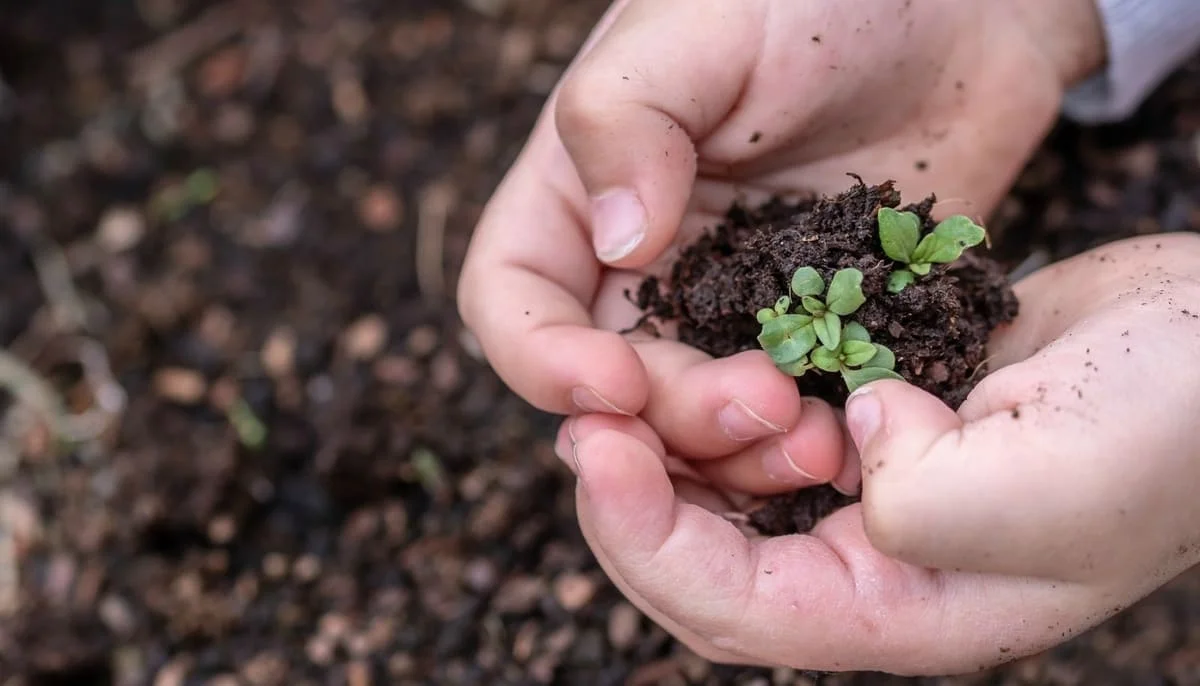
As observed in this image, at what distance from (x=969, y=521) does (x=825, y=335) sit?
331mm

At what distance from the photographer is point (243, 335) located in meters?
2.72

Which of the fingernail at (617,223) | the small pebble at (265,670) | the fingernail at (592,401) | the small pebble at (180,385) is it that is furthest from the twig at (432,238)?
the fingernail at (592,401)

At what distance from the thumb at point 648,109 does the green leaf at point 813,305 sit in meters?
0.26

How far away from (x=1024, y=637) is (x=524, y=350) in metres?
0.85

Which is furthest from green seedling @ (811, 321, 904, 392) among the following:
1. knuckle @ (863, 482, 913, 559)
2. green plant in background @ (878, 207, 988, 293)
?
knuckle @ (863, 482, 913, 559)

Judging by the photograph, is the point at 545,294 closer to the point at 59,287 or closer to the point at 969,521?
the point at 969,521

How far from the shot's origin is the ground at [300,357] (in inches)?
85.0

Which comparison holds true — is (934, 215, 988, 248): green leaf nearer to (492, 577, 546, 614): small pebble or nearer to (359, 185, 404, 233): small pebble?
(492, 577, 546, 614): small pebble

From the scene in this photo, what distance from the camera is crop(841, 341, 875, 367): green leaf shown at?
1490 mm

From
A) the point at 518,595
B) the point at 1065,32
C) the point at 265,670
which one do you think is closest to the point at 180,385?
the point at 265,670

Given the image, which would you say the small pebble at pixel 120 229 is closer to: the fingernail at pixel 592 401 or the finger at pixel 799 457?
the fingernail at pixel 592 401

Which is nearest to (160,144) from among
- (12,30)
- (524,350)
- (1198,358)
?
(12,30)

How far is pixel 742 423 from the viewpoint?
153 centimetres

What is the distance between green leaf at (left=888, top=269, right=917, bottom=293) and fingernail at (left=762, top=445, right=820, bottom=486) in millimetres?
293
